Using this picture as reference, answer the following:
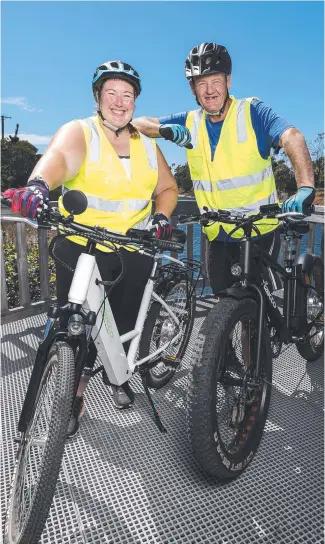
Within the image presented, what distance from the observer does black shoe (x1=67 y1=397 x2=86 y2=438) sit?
2.22 m

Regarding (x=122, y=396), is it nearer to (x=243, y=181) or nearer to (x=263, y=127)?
(x=243, y=181)

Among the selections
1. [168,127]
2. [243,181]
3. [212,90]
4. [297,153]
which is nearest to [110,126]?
[168,127]

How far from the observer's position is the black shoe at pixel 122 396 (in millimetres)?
2508

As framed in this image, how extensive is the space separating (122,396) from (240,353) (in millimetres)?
833

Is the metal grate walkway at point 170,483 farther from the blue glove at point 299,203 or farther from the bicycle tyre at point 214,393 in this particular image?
the blue glove at point 299,203

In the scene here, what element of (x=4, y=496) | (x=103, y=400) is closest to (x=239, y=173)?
(x=103, y=400)

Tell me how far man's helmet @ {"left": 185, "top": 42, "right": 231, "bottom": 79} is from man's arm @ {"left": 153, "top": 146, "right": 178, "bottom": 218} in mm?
548

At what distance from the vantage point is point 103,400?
2.62 m

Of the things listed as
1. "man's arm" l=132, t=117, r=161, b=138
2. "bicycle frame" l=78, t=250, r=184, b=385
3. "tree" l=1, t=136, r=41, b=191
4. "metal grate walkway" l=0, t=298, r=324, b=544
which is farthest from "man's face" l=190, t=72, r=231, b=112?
"tree" l=1, t=136, r=41, b=191

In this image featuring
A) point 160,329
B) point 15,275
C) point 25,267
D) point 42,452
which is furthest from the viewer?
point 15,275

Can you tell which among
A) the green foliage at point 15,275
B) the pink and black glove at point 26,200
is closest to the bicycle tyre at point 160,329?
the pink and black glove at point 26,200

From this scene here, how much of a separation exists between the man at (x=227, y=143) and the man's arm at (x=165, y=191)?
0.69 ft

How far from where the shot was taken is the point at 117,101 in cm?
214

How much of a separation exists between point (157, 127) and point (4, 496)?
2183mm
